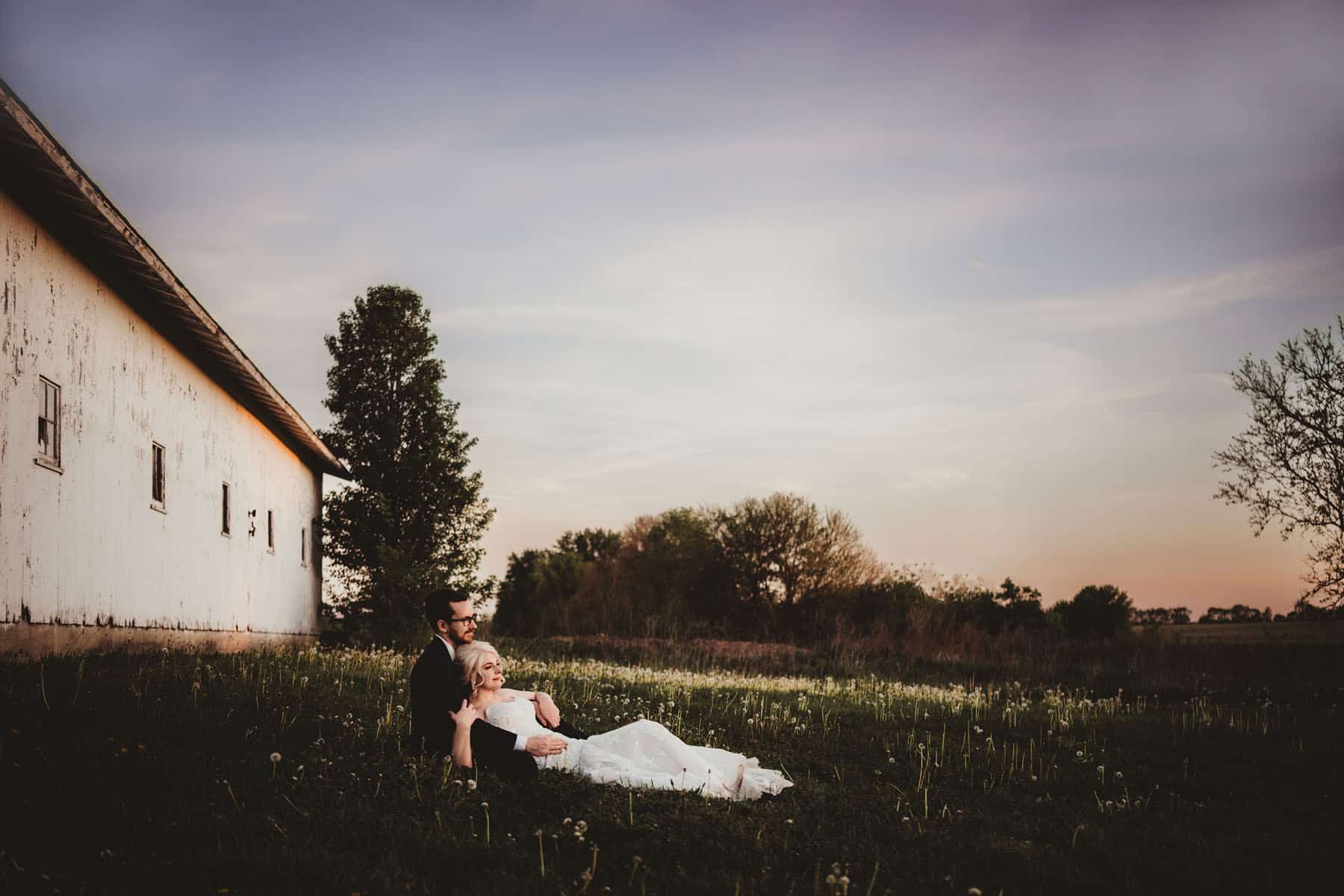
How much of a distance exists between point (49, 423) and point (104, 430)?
1.64 meters

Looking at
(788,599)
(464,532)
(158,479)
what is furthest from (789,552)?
(158,479)

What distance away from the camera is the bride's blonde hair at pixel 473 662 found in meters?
7.99

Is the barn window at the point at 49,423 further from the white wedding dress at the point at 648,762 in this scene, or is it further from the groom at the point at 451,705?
the white wedding dress at the point at 648,762

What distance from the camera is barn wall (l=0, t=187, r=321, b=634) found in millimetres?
12438

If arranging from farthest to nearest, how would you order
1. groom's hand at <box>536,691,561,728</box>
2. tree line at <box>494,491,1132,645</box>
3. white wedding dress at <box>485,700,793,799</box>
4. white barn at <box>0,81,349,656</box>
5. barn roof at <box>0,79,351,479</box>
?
tree line at <box>494,491,1132,645</box> < white barn at <box>0,81,349,656</box> < barn roof at <box>0,79,351,479</box> < groom's hand at <box>536,691,561,728</box> < white wedding dress at <box>485,700,793,799</box>

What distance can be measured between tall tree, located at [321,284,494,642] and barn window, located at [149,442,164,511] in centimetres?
1186

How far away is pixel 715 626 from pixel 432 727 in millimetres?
Answer: 33856

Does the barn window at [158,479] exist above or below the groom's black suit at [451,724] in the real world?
above

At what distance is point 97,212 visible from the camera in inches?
504

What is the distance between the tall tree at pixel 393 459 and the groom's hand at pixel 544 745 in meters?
22.2

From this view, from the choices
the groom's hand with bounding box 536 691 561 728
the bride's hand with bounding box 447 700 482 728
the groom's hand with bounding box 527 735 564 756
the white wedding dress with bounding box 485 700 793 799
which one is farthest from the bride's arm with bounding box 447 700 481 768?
the groom's hand with bounding box 536 691 561 728

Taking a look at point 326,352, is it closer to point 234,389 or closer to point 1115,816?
point 234,389

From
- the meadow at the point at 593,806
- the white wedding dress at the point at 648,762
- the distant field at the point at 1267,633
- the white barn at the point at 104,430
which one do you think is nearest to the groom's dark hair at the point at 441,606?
the white wedding dress at the point at 648,762

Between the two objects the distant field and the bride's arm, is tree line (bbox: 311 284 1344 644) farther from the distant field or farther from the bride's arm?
the bride's arm
